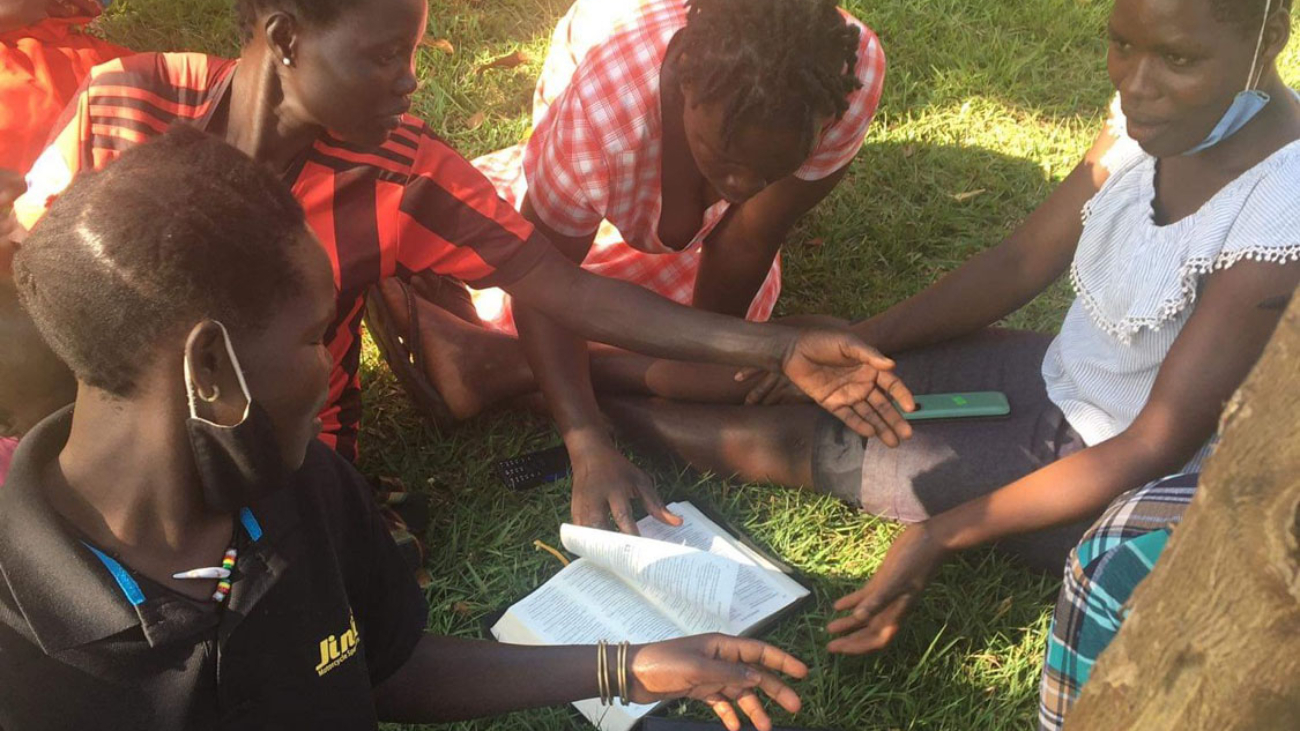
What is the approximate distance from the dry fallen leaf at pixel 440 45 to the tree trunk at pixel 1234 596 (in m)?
3.75

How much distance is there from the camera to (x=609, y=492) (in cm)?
272

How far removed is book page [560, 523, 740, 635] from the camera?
2490 millimetres

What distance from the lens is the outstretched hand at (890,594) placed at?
7.91 ft

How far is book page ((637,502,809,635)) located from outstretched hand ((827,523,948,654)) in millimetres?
182

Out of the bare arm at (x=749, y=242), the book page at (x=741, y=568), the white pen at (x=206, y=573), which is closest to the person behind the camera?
the white pen at (x=206, y=573)

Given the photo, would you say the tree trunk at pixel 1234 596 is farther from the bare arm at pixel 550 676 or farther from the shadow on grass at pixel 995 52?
the shadow on grass at pixel 995 52

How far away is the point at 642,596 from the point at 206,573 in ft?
4.22

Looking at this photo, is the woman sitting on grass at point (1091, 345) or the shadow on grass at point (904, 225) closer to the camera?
the woman sitting on grass at point (1091, 345)

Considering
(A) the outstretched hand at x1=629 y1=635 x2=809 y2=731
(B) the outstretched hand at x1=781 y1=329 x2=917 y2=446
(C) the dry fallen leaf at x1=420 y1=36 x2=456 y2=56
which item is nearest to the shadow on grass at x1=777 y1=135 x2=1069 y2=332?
(B) the outstretched hand at x1=781 y1=329 x2=917 y2=446

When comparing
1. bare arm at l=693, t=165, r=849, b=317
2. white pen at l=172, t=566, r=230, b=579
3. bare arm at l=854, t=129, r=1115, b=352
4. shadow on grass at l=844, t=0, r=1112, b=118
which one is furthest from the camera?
shadow on grass at l=844, t=0, r=1112, b=118

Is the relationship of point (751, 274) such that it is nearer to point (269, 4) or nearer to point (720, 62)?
point (720, 62)

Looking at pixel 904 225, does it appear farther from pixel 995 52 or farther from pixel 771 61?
pixel 771 61

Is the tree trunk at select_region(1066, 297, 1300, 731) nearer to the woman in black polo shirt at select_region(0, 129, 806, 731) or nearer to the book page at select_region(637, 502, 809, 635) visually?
the woman in black polo shirt at select_region(0, 129, 806, 731)

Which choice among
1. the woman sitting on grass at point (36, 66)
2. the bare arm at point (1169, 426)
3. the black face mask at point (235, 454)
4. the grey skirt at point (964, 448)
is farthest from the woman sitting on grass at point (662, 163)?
the black face mask at point (235, 454)
